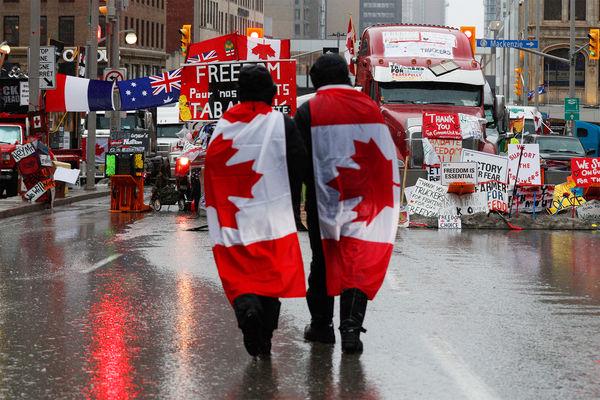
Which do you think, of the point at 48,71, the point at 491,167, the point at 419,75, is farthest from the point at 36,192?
the point at 491,167

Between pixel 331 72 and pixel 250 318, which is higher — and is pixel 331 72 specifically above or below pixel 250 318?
above

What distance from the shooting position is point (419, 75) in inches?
1166

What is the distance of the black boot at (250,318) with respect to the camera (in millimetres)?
7927

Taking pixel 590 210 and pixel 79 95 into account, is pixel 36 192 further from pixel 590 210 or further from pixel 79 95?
pixel 590 210

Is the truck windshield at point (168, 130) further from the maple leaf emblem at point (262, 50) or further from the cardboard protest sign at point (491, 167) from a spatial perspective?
the cardboard protest sign at point (491, 167)

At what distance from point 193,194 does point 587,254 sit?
1058cm

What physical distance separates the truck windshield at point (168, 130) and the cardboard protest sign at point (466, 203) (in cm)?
2506

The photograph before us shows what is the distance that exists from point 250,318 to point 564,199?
17.4 metres

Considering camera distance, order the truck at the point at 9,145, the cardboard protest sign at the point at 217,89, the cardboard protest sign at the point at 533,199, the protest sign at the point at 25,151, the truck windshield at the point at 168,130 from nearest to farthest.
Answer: the cardboard protest sign at the point at 533,199 < the cardboard protest sign at the point at 217,89 < the protest sign at the point at 25,151 < the truck at the point at 9,145 < the truck windshield at the point at 168,130

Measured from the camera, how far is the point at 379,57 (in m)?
30.0

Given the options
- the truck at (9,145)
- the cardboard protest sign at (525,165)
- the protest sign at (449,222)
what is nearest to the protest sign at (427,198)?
the protest sign at (449,222)

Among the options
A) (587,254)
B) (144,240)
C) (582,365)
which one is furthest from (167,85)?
(582,365)

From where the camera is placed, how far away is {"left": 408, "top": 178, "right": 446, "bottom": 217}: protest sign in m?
22.8

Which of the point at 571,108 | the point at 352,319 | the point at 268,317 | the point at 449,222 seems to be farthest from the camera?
the point at 571,108
